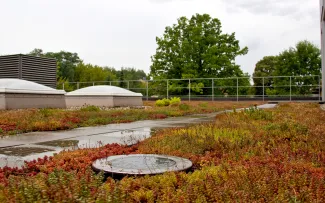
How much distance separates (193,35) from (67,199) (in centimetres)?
3789

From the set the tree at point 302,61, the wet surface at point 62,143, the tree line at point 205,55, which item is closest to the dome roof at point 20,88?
the wet surface at point 62,143

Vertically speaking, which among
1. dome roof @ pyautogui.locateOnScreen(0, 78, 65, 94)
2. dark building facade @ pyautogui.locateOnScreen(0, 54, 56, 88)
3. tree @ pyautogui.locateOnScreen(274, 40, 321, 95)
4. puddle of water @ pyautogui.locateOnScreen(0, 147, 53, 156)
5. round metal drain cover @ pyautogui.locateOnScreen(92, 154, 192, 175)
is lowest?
puddle of water @ pyautogui.locateOnScreen(0, 147, 53, 156)

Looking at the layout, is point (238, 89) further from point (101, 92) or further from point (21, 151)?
point (21, 151)

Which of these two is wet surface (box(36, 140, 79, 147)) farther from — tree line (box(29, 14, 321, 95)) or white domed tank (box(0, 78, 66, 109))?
tree line (box(29, 14, 321, 95))

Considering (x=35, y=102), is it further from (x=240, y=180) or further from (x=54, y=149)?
(x=240, y=180)

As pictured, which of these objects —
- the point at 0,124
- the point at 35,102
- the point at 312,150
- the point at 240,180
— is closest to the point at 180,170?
the point at 240,180

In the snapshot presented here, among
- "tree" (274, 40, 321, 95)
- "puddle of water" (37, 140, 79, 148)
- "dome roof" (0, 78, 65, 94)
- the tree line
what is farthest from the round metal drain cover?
"tree" (274, 40, 321, 95)

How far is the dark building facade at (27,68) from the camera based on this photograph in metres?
23.0

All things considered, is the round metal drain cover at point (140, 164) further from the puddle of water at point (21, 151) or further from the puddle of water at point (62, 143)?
the puddle of water at point (62, 143)

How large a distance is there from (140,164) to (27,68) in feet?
71.6

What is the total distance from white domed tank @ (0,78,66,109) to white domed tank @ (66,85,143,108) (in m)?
2.80

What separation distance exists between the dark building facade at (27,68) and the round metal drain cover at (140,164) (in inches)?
825

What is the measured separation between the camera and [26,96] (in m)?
14.5

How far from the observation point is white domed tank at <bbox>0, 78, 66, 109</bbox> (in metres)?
13.6
